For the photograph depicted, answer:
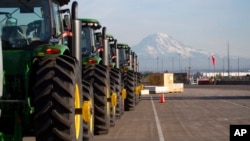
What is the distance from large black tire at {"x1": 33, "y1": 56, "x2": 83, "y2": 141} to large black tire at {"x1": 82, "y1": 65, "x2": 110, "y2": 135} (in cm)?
568

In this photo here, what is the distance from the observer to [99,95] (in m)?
13.9

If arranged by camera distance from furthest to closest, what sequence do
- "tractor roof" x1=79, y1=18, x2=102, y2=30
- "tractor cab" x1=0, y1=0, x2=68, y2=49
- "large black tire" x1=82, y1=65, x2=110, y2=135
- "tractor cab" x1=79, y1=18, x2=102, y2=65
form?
"tractor roof" x1=79, y1=18, x2=102, y2=30 < "tractor cab" x1=79, y1=18, x2=102, y2=65 < "large black tire" x1=82, y1=65, x2=110, y2=135 < "tractor cab" x1=0, y1=0, x2=68, y2=49

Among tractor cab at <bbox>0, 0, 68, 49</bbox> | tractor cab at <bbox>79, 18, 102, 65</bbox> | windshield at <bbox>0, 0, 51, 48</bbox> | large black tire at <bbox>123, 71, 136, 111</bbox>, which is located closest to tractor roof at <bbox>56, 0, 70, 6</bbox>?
tractor cab at <bbox>0, 0, 68, 49</bbox>

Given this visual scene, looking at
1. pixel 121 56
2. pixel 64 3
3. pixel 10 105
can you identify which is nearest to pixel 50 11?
pixel 64 3

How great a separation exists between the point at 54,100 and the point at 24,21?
2.02m

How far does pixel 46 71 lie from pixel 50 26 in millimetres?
1439

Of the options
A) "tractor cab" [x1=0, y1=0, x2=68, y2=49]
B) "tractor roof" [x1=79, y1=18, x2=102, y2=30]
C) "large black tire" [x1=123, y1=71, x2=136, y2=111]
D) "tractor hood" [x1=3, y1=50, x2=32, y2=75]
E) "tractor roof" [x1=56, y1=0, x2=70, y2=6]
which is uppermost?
"tractor roof" [x1=79, y1=18, x2=102, y2=30]

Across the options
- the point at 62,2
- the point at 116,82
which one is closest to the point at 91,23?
the point at 116,82

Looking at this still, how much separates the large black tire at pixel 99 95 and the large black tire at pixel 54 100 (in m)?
5.68

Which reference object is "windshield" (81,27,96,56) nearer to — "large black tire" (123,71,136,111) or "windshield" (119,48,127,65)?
"large black tire" (123,71,136,111)

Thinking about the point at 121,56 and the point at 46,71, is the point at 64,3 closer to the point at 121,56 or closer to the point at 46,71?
the point at 46,71

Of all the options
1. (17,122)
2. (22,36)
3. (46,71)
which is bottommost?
(17,122)

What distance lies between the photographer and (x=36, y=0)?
9211 millimetres

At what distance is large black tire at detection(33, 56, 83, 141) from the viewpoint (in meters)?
7.64
